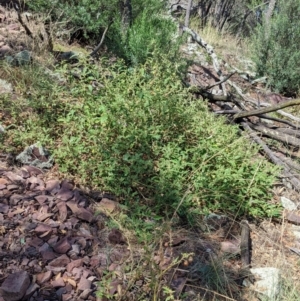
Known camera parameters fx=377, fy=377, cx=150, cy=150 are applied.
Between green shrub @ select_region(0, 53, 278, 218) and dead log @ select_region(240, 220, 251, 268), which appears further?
green shrub @ select_region(0, 53, 278, 218)

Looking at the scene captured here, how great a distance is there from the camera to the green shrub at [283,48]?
6.40 metres

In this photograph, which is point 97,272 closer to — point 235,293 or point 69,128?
point 235,293

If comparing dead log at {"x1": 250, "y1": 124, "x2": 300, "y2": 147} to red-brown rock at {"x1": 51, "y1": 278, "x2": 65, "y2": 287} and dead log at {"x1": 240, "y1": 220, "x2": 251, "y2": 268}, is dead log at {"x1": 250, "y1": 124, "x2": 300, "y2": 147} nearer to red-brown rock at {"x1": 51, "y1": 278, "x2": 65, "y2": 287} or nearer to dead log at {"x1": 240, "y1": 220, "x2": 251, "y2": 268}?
dead log at {"x1": 240, "y1": 220, "x2": 251, "y2": 268}

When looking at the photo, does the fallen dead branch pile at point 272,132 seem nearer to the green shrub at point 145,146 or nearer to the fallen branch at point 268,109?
the fallen branch at point 268,109

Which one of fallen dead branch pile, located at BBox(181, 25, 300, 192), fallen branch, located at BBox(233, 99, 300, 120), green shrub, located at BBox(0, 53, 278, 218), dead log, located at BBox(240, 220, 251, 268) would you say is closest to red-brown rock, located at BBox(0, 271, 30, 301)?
green shrub, located at BBox(0, 53, 278, 218)

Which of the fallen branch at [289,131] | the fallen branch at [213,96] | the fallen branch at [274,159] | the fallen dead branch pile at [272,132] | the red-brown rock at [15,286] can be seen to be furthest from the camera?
the fallen branch at [213,96]

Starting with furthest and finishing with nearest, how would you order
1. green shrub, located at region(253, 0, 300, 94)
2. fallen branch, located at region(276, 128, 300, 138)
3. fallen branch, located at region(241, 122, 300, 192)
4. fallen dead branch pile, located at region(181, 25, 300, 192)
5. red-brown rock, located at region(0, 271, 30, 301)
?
green shrub, located at region(253, 0, 300, 94)
fallen branch, located at region(276, 128, 300, 138)
fallen dead branch pile, located at region(181, 25, 300, 192)
fallen branch, located at region(241, 122, 300, 192)
red-brown rock, located at region(0, 271, 30, 301)

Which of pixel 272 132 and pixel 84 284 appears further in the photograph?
pixel 272 132

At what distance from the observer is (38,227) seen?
2.10 m

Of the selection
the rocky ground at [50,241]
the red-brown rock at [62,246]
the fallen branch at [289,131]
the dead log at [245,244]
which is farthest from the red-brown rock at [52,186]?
the fallen branch at [289,131]

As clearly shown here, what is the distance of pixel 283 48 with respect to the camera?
6535 mm

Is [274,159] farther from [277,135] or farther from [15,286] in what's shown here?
[15,286]

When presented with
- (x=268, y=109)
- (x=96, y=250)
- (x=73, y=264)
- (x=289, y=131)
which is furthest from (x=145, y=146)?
(x=289, y=131)

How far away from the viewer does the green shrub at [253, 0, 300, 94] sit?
6.40 metres
